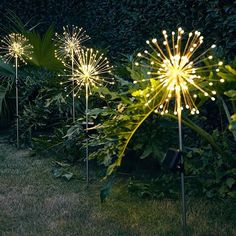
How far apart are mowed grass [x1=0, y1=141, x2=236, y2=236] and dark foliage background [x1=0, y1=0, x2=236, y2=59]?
1550mm

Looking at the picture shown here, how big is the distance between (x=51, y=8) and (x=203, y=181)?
5589mm

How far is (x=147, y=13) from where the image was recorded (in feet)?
19.9

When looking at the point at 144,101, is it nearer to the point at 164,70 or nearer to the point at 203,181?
the point at 164,70

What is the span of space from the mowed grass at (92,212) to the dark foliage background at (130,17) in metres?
1.55

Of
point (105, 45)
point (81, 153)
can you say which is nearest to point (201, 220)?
point (81, 153)

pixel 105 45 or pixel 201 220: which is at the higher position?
pixel 105 45

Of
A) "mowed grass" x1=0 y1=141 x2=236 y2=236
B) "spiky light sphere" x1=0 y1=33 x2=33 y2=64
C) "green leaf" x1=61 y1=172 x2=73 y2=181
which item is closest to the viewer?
"mowed grass" x1=0 y1=141 x2=236 y2=236

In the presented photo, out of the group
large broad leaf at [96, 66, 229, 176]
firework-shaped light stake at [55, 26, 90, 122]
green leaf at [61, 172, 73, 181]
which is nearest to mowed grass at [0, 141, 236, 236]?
green leaf at [61, 172, 73, 181]

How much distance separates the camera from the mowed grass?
11.7 ft

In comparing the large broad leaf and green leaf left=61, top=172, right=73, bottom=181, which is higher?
the large broad leaf

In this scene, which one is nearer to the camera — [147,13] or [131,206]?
[131,206]

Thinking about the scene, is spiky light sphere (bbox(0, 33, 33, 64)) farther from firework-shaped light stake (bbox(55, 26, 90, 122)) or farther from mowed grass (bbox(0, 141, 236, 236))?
mowed grass (bbox(0, 141, 236, 236))

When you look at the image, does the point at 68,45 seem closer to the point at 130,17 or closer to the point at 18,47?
the point at 18,47

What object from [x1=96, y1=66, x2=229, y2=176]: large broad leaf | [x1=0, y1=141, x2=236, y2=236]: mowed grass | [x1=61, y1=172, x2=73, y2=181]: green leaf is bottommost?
[x1=0, y1=141, x2=236, y2=236]: mowed grass
